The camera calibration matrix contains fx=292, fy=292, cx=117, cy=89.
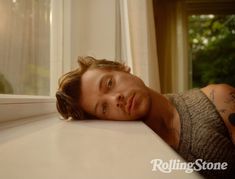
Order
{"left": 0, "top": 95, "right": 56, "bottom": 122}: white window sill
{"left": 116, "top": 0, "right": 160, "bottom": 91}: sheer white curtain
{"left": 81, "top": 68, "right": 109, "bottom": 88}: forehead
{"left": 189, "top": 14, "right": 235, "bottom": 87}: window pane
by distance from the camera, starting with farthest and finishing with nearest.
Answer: {"left": 189, "top": 14, "right": 235, "bottom": 87}: window pane < {"left": 116, "top": 0, "right": 160, "bottom": 91}: sheer white curtain < {"left": 81, "top": 68, "right": 109, "bottom": 88}: forehead < {"left": 0, "top": 95, "right": 56, "bottom": 122}: white window sill

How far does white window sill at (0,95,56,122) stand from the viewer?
69cm

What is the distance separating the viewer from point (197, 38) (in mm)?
2977

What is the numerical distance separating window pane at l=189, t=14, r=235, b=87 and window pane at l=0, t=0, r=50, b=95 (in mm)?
1950

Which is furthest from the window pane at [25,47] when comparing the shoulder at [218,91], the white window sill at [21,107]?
the shoulder at [218,91]

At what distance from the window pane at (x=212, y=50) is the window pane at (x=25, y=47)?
1950 mm

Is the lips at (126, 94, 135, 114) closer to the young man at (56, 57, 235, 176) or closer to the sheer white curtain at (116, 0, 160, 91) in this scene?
the young man at (56, 57, 235, 176)

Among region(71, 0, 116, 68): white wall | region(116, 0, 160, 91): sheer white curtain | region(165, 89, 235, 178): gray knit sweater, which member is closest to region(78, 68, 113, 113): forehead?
region(165, 89, 235, 178): gray knit sweater

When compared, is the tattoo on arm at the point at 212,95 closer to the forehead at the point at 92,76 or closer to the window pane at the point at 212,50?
the forehead at the point at 92,76

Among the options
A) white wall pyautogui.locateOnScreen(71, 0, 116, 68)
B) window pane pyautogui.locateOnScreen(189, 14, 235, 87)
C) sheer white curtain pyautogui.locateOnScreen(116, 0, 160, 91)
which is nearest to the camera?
sheer white curtain pyautogui.locateOnScreen(116, 0, 160, 91)

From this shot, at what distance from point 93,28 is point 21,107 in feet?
2.45

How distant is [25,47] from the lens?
1072mm

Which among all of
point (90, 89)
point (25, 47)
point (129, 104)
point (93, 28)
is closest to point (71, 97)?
point (90, 89)

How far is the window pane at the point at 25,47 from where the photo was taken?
0.89 meters

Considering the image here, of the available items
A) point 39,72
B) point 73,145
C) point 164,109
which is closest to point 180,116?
point 164,109
